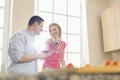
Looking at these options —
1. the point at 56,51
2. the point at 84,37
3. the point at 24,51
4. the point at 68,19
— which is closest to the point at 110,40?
the point at 84,37

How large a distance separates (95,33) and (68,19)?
1.74ft

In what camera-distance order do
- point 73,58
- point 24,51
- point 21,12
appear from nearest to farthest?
point 24,51 < point 21,12 < point 73,58

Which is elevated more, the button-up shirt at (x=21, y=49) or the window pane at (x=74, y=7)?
the window pane at (x=74, y=7)

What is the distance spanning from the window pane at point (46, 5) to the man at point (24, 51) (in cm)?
167

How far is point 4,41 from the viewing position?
9.25 feet

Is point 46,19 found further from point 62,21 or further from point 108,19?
point 108,19

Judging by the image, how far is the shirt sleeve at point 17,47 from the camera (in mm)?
1301

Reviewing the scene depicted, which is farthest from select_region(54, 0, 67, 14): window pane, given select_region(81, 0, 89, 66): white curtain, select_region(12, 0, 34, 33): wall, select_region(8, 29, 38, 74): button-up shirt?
select_region(8, 29, 38, 74): button-up shirt

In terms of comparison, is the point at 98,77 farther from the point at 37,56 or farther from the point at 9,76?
the point at 37,56

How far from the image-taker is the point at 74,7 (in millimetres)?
3641

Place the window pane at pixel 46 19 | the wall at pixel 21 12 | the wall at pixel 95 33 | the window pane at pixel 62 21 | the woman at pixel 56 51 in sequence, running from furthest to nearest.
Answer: the wall at pixel 95 33, the window pane at pixel 62 21, the window pane at pixel 46 19, the wall at pixel 21 12, the woman at pixel 56 51

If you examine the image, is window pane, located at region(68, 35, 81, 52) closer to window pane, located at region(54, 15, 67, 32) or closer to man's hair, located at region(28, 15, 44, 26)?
window pane, located at region(54, 15, 67, 32)

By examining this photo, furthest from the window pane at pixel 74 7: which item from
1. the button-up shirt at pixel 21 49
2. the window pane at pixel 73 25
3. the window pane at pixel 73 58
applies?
the button-up shirt at pixel 21 49

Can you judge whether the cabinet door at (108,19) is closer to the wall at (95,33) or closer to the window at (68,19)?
the wall at (95,33)
